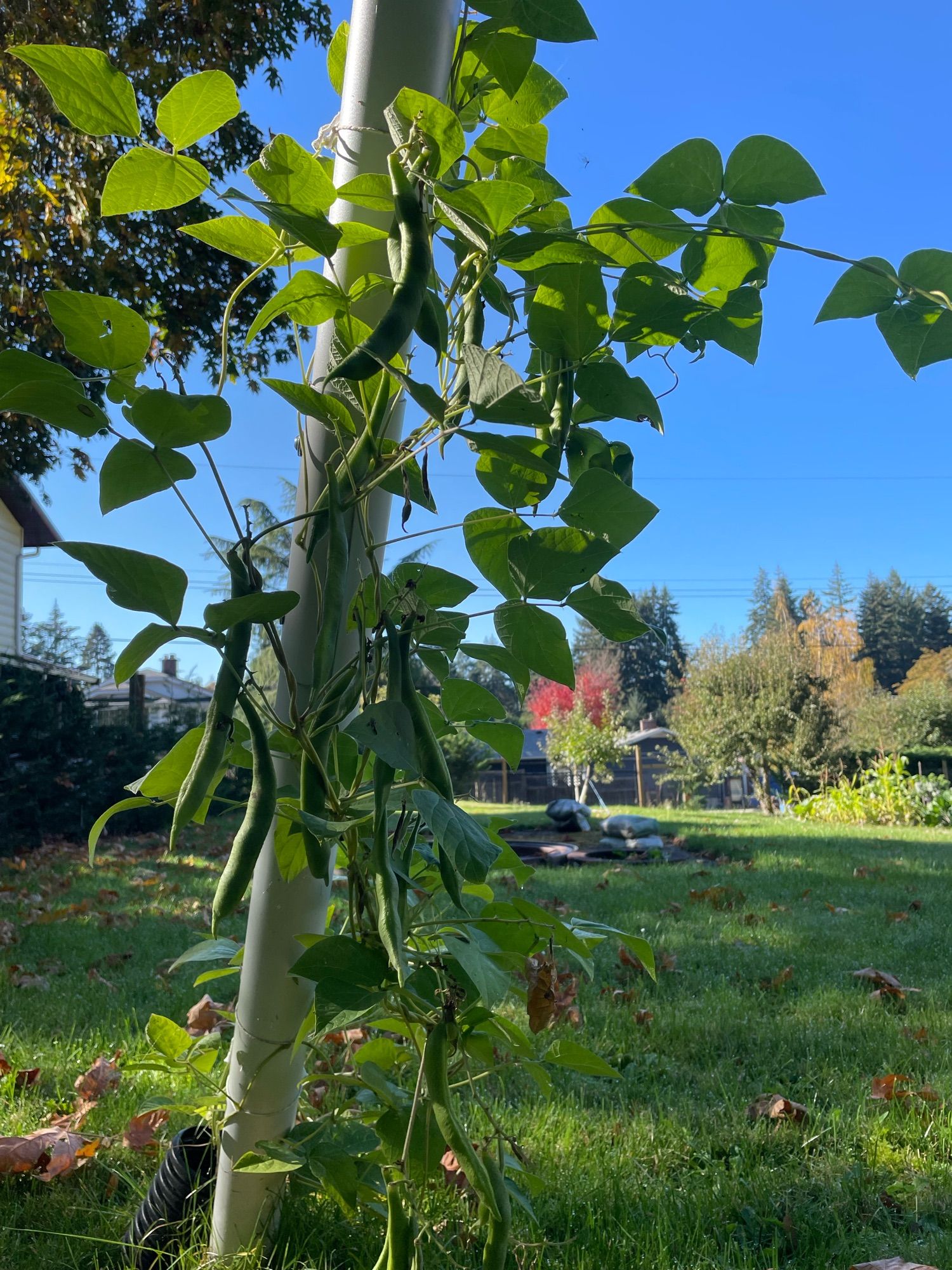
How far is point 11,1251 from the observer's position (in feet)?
3.64

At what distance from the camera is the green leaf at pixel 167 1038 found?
1007mm

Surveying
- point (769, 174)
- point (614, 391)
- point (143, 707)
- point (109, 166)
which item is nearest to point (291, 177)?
point (614, 391)

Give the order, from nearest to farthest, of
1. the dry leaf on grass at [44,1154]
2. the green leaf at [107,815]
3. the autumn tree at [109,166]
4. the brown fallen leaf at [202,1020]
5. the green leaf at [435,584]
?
the green leaf at [107,815]
the green leaf at [435,584]
the dry leaf on grass at [44,1154]
the brown fallen leaf at [202,1020]
the autumn tree at [109,166]

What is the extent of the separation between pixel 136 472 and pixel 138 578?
0.08 meters

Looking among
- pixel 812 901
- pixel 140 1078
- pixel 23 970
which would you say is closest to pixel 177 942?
pixel 23 970

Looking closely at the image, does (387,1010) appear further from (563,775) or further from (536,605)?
(563,775)

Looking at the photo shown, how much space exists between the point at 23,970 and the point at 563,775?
80.5 feet

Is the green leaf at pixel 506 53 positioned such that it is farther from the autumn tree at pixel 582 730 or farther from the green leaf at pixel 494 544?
the autumn tree at pixel 582 730

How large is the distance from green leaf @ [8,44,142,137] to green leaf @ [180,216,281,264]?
0.09 meters

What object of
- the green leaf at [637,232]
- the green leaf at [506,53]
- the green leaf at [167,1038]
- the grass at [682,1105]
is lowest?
the grass at [682,1105]

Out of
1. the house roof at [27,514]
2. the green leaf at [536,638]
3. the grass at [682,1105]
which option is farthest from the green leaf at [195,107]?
the house roof at [27,514]

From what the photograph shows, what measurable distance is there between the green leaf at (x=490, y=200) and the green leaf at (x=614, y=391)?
144 mm

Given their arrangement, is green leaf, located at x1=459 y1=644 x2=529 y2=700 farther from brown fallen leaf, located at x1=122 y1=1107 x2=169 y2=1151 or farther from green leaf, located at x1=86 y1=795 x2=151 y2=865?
brown fallen leaf, located at x1=122 y1=1107 x2=169 y2=1151

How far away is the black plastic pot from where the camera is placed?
3.35 ft
